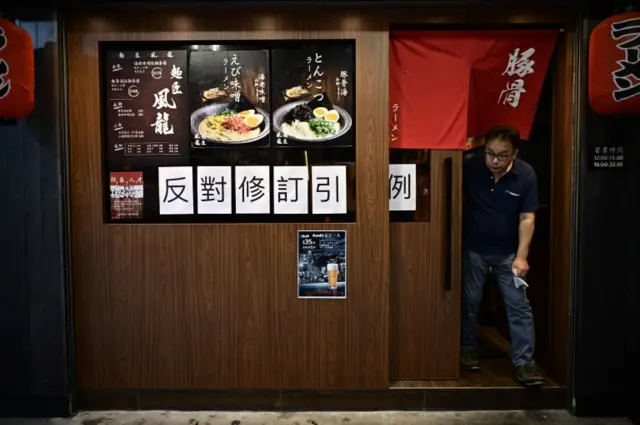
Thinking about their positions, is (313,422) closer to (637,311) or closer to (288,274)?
(288,274)

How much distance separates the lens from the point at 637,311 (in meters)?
4.23

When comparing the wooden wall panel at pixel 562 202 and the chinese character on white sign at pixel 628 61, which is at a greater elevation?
the chinese character on white sign at pixel 628 61

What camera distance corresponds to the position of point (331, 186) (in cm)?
430

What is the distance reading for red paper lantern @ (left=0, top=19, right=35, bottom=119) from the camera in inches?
146

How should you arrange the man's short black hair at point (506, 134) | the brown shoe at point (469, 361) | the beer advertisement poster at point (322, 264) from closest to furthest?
the beer advertisement poster at point (322, 264), the man's short black hair at point (506, 134), the brown shoe at point (469, 361)

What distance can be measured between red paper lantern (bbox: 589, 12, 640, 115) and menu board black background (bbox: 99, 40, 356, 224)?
1.76 m

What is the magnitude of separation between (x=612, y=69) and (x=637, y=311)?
6.23 ft

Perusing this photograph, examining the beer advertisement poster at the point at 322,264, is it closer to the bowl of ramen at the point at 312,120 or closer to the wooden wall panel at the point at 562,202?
the bowl of ramen at the point at 312,120

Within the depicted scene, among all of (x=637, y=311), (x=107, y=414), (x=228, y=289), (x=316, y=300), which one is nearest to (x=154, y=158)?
(x=228, y=289)

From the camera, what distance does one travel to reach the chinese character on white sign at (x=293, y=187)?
431cm

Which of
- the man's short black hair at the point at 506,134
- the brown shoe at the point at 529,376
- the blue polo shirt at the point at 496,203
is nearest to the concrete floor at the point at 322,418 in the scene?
the brown shoe at the point at 529,376

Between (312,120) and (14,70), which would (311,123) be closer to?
(312,120)

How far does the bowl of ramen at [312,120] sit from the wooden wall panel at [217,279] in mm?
180

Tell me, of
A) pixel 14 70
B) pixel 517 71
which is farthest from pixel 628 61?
pixel 14 70
